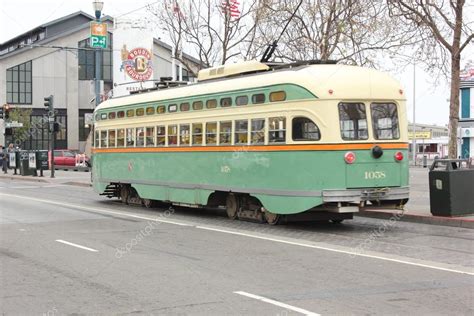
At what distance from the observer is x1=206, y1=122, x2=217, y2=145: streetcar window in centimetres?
1462

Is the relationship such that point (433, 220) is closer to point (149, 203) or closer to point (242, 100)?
point (242, 100)

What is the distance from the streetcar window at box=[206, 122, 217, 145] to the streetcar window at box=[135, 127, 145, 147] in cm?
325

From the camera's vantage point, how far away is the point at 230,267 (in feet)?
28.8

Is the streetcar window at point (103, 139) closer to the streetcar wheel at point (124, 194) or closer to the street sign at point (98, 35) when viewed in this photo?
the streetcar wheel at point (124, 194)

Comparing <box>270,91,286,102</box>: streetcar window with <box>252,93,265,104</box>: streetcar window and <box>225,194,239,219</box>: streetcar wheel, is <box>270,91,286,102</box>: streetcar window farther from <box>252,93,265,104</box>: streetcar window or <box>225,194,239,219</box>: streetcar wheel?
<box>225,194,239,219</box>: streetcar wheel

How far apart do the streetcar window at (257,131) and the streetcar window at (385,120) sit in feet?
7.76

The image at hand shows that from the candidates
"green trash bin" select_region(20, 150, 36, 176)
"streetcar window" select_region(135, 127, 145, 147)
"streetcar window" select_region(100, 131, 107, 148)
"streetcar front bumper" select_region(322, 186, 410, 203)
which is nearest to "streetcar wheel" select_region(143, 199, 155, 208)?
"streetcar window" select_region(135, 127, 145, 147)

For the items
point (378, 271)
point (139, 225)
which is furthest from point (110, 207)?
point (378, 271)

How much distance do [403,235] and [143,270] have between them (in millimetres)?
6222

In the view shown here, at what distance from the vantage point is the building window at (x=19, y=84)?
69.2 meters

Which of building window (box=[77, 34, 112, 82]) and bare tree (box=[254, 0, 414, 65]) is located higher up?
building window (box=[77, 34, 112, 82])

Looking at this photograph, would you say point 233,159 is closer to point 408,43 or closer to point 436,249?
point 436,249

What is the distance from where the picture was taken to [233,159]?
45.9 feet

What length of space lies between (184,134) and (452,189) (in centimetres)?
672
